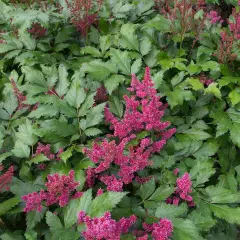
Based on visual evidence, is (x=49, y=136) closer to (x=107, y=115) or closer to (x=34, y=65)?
(x=107, y=115)

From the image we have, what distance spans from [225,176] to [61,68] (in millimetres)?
1657

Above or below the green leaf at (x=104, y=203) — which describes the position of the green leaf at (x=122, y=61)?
above

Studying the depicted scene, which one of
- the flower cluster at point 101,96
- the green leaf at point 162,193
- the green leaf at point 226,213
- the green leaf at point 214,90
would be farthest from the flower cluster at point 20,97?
the green leaf at point 226,213

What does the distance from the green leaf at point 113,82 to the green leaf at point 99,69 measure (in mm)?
50

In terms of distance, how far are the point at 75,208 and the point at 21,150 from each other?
0.63 metres

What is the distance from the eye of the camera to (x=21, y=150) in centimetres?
226

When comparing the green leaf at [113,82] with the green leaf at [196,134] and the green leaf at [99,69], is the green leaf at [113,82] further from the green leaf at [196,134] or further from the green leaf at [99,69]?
the green leaf at [196,134]

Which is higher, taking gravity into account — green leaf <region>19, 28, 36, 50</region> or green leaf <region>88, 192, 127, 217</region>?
green leaf <region>19, 28, 36, 50</region>

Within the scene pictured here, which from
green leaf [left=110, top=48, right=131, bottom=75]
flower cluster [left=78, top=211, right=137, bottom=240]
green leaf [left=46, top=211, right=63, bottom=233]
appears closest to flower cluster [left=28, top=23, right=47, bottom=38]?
green leaf [left=110, top=48, right=131, bottom=75]

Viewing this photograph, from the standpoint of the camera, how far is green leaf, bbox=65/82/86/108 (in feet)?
7.97

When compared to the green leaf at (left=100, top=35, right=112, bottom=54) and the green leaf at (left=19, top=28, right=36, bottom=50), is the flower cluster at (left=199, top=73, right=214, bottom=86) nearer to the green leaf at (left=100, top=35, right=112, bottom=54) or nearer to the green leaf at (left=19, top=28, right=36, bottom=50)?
the green leaf at (left=100, top=35, right=112, bottom=54)

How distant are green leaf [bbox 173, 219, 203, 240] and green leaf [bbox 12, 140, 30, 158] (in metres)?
1.11

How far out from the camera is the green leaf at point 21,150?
7.34 feet

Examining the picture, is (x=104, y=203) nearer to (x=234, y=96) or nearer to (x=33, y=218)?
(x=33, y=218)
